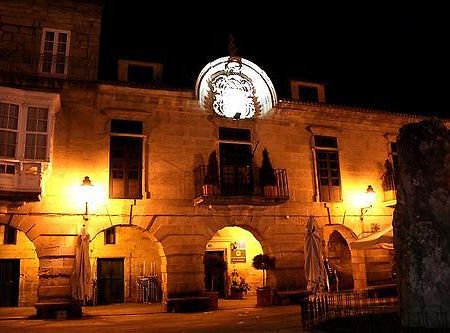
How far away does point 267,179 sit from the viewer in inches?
693

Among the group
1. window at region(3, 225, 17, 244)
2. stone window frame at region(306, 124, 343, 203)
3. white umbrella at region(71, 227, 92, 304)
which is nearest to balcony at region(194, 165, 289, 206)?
stone window frame at region(306, 124, 343, 203)

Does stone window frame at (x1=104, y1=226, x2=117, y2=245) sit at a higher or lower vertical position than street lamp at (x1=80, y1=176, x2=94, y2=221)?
lower

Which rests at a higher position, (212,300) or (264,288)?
(264,288)

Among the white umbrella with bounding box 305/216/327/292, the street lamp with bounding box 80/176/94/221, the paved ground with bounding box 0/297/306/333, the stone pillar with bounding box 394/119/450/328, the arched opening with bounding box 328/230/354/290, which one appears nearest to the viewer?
the stone pillar with bounding box 394/119/450/328

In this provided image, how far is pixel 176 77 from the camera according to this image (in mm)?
18594

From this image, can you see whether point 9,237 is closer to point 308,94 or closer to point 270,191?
point 270,191

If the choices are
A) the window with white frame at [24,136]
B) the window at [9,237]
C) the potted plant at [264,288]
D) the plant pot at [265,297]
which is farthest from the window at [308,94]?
the window at [9,237]

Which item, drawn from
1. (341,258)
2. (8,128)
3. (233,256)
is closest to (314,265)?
(341,258)

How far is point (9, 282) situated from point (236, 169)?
38.5 feet

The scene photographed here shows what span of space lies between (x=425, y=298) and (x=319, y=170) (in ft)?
38.6

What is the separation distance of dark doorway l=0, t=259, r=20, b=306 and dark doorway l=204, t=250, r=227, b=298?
868cm

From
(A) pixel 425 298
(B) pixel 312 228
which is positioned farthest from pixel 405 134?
(B) pixel 312 228

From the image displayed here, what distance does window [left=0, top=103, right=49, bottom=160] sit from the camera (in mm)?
14648

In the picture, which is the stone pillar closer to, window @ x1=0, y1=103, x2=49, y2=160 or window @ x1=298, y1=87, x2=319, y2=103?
window @ x1=0, y1=103, x2=49, y2=160
